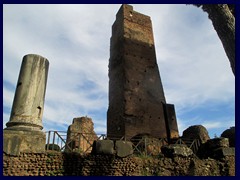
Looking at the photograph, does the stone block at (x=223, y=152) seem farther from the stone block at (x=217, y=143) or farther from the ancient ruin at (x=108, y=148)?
the stone block at (x=217, y=143)

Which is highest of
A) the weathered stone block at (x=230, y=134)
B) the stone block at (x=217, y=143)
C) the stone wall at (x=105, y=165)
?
the weathered stone block at (x=230, y=134)

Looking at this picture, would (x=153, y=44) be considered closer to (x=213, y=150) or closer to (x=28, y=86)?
(x=213, y=150)

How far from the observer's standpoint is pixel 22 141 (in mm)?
4512

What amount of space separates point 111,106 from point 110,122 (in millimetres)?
960

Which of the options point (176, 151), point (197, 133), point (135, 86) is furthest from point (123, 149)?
point (135, 86)

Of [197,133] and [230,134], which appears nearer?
[230,134]

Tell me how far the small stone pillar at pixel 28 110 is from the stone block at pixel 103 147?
1.21 m

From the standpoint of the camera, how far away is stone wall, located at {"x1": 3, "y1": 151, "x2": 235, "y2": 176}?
14.7ft

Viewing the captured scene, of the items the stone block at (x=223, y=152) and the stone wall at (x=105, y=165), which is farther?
the stone block at (x=223, y=152)

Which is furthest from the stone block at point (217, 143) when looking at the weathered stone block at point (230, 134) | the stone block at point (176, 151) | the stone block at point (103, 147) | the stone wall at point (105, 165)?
the stone block at point (103, 147)

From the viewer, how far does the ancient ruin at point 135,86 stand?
39.5 feet

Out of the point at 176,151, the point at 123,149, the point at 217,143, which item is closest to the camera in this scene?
the point at 123,149

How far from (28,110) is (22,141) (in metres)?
0.72

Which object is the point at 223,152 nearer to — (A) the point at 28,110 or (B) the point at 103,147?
(B) the point at 103,147
